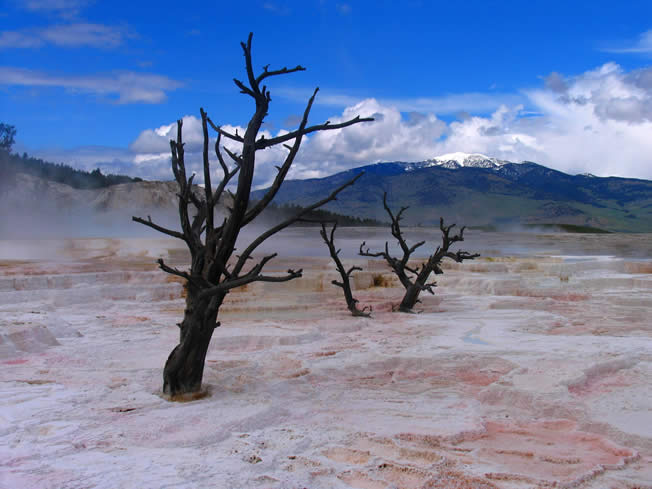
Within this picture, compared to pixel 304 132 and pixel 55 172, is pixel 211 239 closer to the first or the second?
pixel 304 132

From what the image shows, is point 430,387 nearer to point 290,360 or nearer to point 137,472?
point 290,360

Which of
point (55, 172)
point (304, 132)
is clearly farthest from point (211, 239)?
point (55, 172)

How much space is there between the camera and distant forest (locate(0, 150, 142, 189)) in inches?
2249

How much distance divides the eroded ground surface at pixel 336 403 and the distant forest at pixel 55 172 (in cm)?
5048

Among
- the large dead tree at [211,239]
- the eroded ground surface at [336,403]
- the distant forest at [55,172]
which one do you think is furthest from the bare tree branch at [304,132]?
the distant forest at [55,172]

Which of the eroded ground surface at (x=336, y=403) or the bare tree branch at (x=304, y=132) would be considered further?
the bare tree branch at (x=304, y=132)

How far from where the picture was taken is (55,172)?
62906mm

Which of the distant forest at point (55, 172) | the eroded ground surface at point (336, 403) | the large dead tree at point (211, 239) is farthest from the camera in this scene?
the distant forest at point (55, 172)

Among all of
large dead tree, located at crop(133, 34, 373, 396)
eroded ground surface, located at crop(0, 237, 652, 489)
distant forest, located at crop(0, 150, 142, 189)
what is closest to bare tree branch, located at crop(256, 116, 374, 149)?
large dead tree, located at crop(133, 34, 373, 396)

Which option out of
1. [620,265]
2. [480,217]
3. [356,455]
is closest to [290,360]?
[356,455]

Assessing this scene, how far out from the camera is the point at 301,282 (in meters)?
18.0

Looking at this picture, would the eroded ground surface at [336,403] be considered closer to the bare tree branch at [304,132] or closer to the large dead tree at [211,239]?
the large dead tree at [211,239]

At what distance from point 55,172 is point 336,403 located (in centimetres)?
6468

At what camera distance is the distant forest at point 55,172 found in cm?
5712
